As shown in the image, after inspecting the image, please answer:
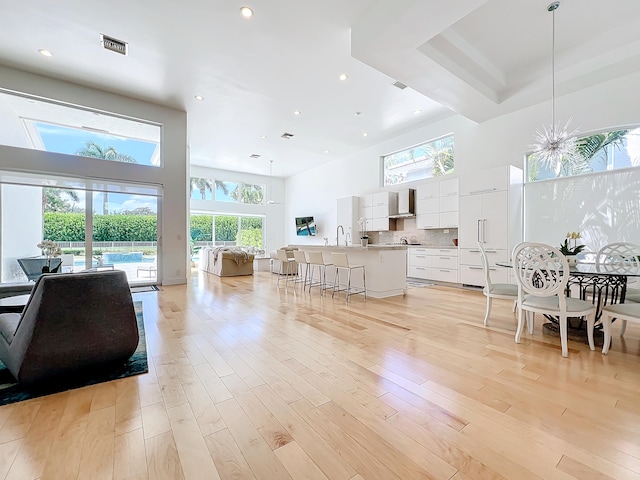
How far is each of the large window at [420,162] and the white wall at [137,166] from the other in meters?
5.41

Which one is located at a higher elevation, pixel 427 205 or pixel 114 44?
pixel 114 44

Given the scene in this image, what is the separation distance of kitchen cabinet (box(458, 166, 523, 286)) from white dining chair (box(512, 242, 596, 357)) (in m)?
2.47

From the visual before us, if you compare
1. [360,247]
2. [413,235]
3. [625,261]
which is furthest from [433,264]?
[625,261]

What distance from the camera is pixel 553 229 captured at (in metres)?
4.83

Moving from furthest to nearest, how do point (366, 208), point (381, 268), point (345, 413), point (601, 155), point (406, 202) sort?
point (366, 208)
point (406, 202)
point (381, 268)
point (601, 155)
point (345, 413)

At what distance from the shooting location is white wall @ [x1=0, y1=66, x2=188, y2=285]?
4625 millimetres

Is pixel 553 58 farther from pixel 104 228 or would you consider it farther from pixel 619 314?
pixel 104 228

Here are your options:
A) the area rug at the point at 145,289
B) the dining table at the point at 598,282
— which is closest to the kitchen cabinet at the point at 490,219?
the dining table at the point at 598,282

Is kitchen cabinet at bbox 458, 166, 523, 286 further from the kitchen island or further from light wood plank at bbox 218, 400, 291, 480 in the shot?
light wood plank at bbox 218, 400, 291, 480

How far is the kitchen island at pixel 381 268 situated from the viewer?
15.6 feet

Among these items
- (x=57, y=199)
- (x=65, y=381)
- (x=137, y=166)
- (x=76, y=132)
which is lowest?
(x=65, y=381)

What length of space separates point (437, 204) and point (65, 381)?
669cm

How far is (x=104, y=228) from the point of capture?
221 inches

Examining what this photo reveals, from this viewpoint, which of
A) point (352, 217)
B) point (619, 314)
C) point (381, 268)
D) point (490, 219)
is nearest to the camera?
point (619, 314)
